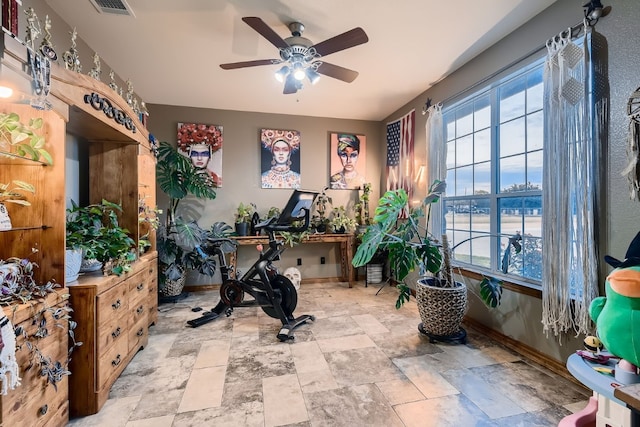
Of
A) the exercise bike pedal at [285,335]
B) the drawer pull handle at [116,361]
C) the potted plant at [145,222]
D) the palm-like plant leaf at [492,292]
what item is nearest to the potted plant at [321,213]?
the exercise bike pedal at [285,335]

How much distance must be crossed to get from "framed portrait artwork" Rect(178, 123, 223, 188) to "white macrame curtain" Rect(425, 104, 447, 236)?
296cm

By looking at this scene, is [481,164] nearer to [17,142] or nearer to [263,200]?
[263,200]

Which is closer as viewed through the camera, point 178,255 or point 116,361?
point 116,361

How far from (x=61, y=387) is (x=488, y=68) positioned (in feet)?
13.1

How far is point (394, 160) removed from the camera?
4438mm

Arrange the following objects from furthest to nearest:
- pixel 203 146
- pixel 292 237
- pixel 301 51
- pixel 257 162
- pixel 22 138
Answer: pixel 257 162
pixel 203 146
pixel 292 237
pixel 301 51
pixel 22 138

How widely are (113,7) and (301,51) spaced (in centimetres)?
141

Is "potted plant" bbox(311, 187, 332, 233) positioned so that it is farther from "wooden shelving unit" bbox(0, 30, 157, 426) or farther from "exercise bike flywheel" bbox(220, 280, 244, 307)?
"wooden shelving unit" bbox(0, 30, 157, 426)

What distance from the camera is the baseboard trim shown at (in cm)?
202

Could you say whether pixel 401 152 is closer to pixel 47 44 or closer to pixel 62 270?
pixel 47 44

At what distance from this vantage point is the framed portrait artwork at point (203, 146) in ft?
13.7

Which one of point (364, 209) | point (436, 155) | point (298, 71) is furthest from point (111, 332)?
point (364, 209)

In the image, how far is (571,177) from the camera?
193cm

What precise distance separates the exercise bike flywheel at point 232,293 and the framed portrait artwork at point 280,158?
189 cm
